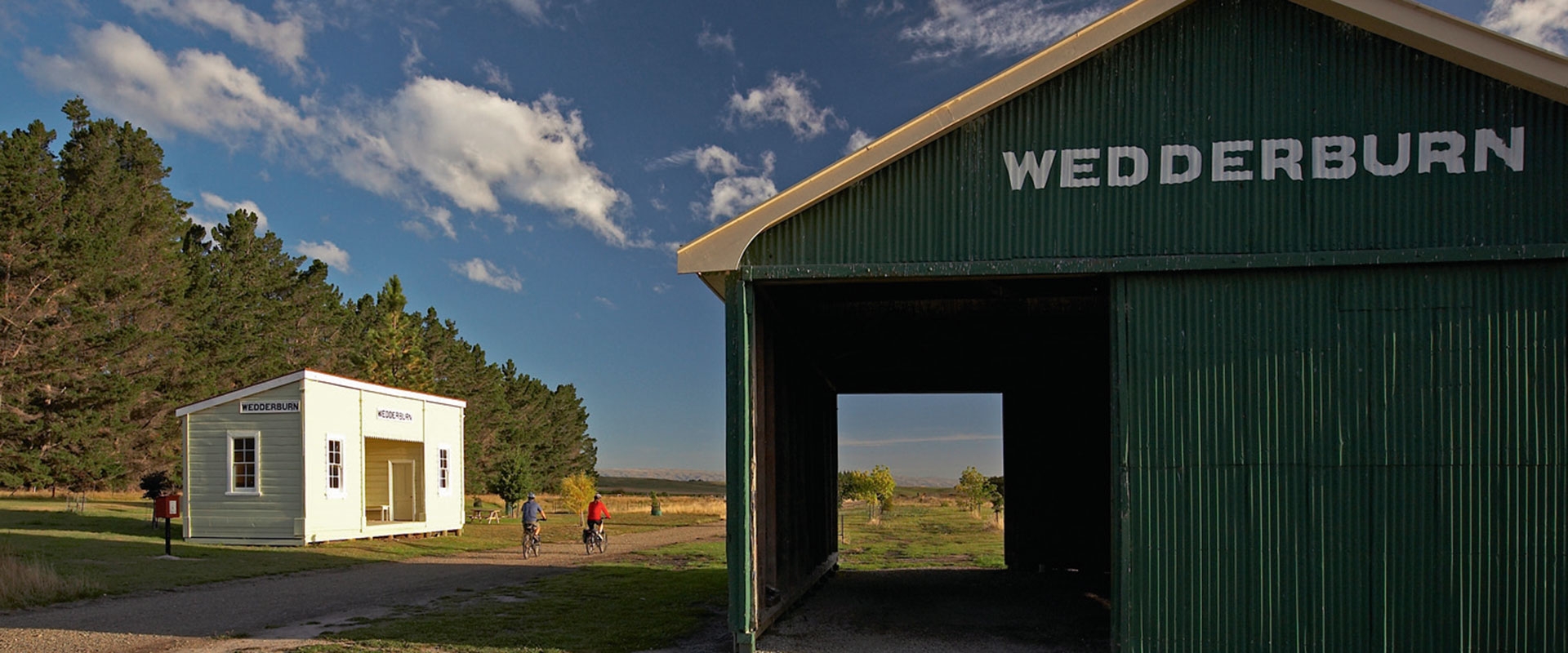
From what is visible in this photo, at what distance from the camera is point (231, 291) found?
→ 51.0 meters

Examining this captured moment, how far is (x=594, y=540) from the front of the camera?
2669cm

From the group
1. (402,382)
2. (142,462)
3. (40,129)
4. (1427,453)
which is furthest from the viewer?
(402,382)

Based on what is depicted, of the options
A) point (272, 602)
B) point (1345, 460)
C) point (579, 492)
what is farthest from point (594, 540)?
point (1345, 460)

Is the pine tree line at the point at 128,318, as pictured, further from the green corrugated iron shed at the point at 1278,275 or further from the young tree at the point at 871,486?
the green corrugated iron shed at the point at 1278,275

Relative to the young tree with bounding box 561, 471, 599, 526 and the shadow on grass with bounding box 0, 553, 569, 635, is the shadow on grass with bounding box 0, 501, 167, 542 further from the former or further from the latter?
the young tree with bounding box 561, 471, 599, 526

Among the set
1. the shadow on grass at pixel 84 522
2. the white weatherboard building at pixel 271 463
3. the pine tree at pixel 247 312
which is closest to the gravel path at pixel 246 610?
the white weatherboard building at pixel 271 463

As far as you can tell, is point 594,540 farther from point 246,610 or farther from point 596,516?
point 246,610

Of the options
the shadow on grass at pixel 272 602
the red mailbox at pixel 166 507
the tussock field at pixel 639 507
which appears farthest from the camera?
the tussock field at pixel 639 507

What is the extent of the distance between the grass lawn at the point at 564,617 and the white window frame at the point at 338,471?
8.28 metres

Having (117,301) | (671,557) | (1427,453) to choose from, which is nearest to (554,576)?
(671,557)

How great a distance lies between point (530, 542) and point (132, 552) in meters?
7.98

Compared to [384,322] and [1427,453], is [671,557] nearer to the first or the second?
[1427,453]

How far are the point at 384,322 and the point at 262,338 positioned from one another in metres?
6.42

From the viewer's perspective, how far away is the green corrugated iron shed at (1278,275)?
1006 cm
